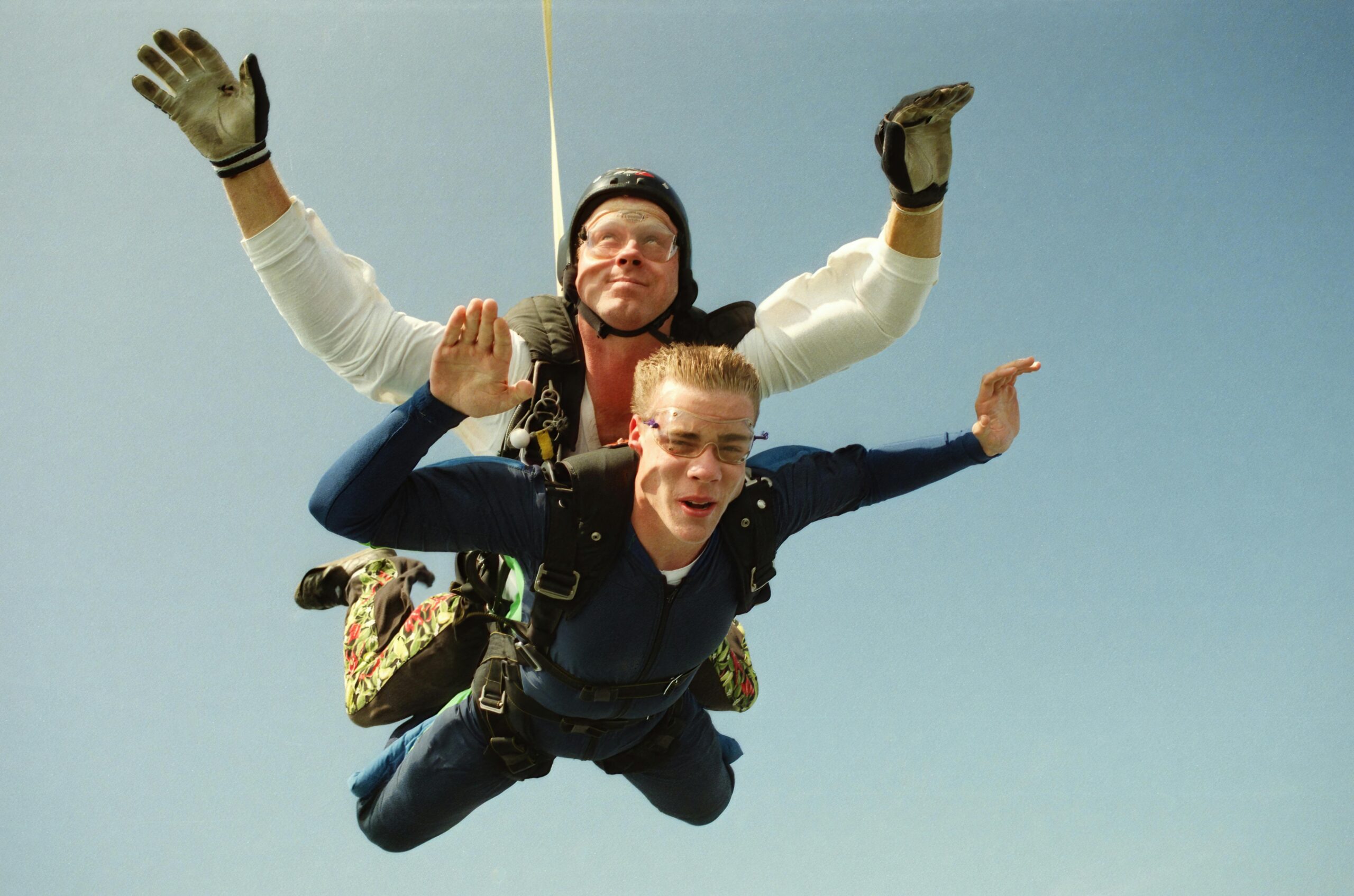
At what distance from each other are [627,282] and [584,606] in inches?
50.4

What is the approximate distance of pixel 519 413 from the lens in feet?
12.5

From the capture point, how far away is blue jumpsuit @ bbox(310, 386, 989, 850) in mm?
2828

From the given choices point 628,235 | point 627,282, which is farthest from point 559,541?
point 628,235

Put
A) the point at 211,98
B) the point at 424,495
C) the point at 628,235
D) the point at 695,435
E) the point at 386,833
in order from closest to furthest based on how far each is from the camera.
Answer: the point at 424,495, the point at 695,435, the point at 211,98, the point at 628,235, the point at 386,833

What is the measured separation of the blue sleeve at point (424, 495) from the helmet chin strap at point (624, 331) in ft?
2.76

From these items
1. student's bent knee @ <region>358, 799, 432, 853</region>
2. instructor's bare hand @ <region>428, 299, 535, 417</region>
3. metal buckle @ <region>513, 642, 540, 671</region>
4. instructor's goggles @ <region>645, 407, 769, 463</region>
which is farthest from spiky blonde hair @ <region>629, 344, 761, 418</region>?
student's bent knee @ <region>358, 799, 432, 853</region>

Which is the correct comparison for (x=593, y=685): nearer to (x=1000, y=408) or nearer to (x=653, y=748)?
(x=653, y=748)

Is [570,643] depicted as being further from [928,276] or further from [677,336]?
[928,276]

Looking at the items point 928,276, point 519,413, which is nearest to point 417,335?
point 519,413

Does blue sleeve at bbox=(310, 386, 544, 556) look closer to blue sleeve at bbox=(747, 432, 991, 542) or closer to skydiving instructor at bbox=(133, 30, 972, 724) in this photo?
skydiving instructor at bbox=(133, 30, 972, 724)

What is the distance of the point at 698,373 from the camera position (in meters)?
3.35

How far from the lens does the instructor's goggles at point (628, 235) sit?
13.2 ft

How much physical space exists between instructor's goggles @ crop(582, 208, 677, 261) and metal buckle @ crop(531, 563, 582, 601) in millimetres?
1397

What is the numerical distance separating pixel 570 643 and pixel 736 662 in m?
1.55
